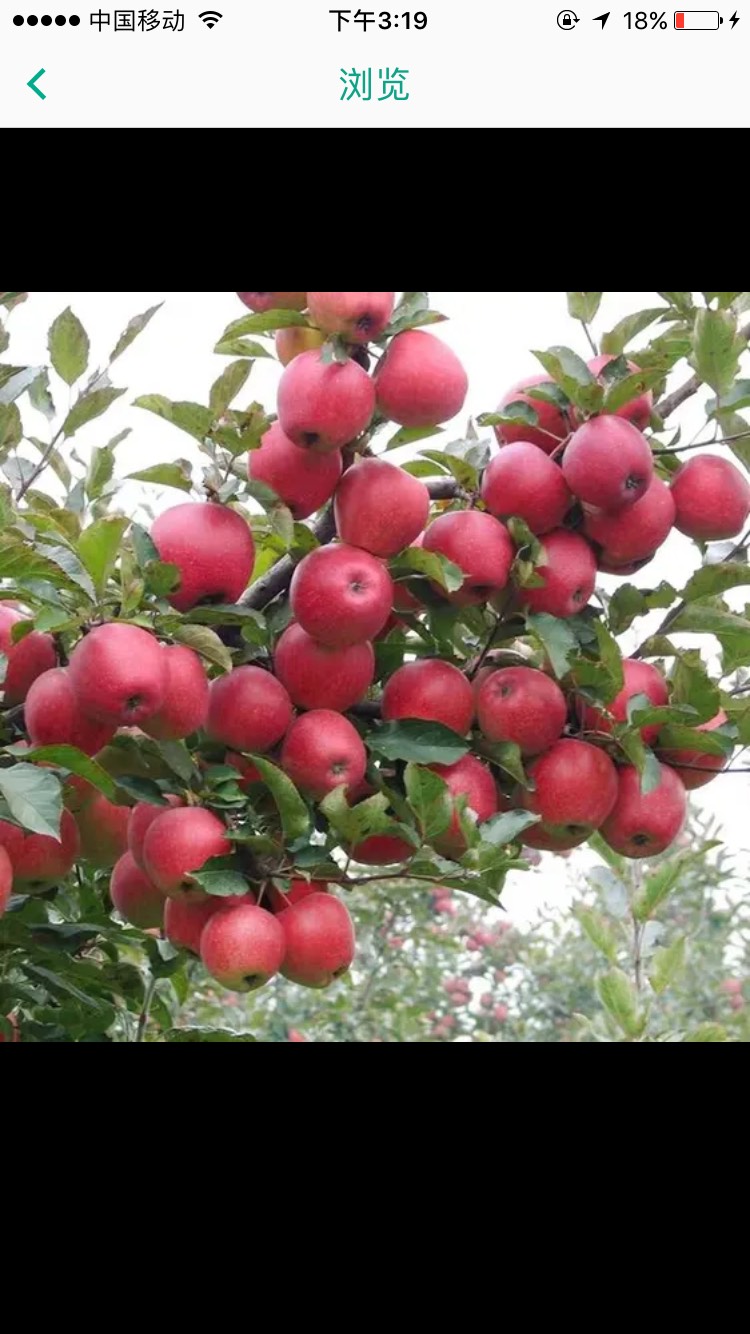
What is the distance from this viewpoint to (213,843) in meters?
1.16

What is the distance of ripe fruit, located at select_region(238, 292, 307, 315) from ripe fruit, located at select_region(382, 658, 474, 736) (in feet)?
1.08

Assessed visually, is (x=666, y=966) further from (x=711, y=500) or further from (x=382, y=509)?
(x=382, y=509)

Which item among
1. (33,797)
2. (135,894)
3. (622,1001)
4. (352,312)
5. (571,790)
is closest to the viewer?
(33,797)

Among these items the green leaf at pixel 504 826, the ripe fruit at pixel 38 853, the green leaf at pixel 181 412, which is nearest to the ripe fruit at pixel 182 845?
the ripe fruit at pixel 38 853

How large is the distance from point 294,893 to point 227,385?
450 mm

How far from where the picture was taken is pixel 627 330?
129 centimetres

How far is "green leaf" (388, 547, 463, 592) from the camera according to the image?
1146 millimetres

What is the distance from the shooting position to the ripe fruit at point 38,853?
→ 1.24m

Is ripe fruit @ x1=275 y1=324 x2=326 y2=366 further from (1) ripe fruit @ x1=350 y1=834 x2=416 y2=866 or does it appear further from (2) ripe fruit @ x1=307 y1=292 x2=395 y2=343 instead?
(1) ripe fruit @ x1=350 y1=834 x2=416 y2=866

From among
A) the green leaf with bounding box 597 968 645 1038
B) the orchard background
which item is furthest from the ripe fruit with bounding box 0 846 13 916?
the green leaf with bounding box 597 968 645 1038

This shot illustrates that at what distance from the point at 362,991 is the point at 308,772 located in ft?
9.79

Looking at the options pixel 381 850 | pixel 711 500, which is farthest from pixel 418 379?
pixel 381 850
